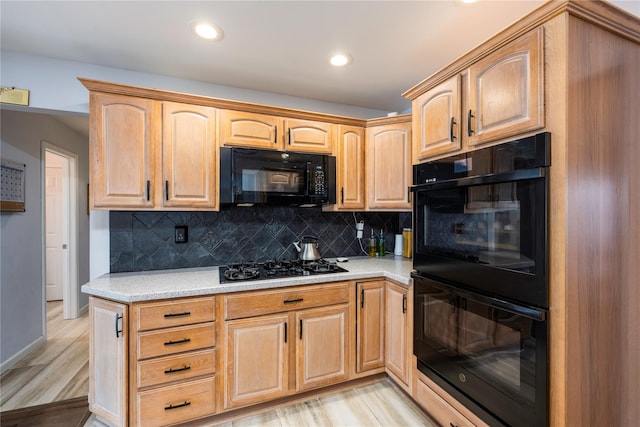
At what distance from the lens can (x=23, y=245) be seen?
267 cm

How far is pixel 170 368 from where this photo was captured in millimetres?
1716

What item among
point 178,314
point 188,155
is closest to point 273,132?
point 188,155

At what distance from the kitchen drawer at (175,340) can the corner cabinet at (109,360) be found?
97mm

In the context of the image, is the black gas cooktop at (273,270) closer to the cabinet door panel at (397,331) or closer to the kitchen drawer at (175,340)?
the kitchen drawer at (175,340)

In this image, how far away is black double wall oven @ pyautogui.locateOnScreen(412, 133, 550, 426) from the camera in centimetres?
115

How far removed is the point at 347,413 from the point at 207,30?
2.66m

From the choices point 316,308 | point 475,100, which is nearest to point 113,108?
point 316,308

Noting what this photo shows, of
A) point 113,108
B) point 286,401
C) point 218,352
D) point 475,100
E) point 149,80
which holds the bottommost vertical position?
Answer: point 286,401

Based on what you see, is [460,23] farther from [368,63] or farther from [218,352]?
[218,352]

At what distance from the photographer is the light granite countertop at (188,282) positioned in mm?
1683

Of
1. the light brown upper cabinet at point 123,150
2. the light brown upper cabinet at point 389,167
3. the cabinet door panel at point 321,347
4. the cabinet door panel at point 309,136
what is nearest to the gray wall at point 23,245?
the light brown upper cabinet at point 123,150

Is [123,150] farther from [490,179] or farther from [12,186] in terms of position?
[490,179]

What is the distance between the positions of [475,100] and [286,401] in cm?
230

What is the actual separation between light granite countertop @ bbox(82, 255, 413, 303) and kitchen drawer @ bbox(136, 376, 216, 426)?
576 millimetres
